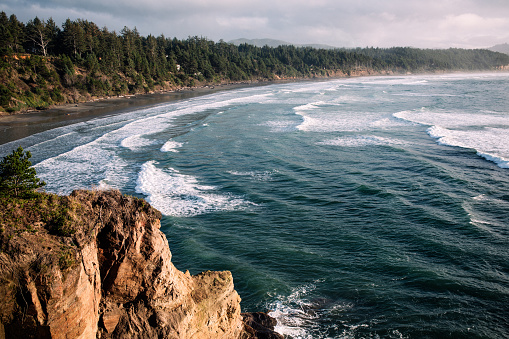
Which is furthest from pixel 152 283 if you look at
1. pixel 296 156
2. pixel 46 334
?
pixel 296 156

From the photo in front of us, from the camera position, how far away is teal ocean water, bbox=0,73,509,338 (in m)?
11.8

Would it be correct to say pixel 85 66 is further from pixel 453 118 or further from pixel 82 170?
pixel 453 118

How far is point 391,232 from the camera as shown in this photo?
16.7 metres

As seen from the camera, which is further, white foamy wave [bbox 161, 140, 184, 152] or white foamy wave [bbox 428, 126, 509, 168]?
white foamy wave [bbox 161, 140, 184, 152]

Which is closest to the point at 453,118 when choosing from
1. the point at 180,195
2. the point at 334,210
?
the point at 334,210

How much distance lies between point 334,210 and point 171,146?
19974 millimetres

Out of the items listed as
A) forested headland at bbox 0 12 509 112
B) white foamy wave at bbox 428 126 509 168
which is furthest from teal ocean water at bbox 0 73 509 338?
forested headland at bbox 0 12 509 112

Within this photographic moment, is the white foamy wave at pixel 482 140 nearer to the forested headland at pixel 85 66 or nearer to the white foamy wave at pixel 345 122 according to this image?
the white foamy wave at pixel 345 122

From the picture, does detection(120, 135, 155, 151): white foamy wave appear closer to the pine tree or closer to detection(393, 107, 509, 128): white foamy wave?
the pine tree

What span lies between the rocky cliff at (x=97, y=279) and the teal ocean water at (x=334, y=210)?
3.90 metres

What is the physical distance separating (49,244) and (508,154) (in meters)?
31.7

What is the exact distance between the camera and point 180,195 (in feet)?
72.0

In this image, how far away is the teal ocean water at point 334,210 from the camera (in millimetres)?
11805

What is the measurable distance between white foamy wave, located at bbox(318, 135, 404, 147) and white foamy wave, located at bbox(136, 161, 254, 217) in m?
15.3
